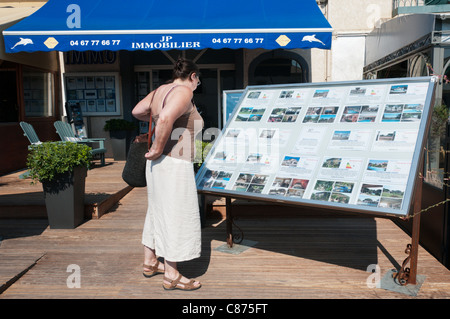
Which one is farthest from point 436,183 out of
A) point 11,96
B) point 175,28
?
point 11,96

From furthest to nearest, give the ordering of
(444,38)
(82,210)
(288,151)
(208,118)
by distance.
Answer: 1. (208,118)
2. (444,38)
3. (82,210)
4. (288,151)

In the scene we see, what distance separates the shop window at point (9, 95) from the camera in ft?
25.1

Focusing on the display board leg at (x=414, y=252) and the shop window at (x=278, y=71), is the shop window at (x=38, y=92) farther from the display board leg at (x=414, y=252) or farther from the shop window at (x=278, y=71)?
the display board leg at (x=414, y=252)

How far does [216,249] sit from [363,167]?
1653mm

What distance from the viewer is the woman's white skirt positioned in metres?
2.76

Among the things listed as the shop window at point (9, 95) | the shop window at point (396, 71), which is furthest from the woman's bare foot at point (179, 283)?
the shop window at point (9, 95)

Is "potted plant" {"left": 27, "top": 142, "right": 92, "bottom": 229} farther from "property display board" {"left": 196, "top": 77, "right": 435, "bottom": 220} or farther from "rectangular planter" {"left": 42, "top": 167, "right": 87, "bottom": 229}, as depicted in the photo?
"property display board" {"left": 196, "top": 77, "right": 435, "bottom": 220}

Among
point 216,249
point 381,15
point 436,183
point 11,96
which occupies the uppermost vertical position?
point 381,15

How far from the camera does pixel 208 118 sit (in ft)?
31.6

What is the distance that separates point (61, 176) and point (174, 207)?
80.3 inches

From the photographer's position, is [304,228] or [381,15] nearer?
[304,228]

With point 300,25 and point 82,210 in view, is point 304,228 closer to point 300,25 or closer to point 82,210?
point 82,210

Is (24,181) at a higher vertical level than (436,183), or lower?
lower

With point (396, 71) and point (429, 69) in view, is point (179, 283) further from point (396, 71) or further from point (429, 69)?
point (396, 71)
